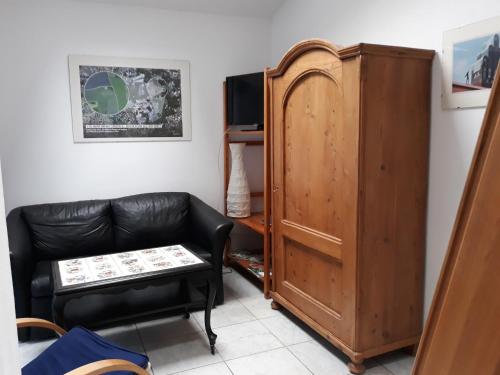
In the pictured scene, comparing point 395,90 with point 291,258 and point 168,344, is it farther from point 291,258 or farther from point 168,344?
point 168,344

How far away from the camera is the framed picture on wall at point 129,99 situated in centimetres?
347

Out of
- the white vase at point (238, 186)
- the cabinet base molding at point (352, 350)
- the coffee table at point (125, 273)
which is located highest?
the white vase at point (238, 186)

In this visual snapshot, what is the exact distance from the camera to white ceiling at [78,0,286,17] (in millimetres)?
3549

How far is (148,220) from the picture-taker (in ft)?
11.3

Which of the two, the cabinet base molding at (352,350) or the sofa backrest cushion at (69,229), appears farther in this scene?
the sofa backrest cushion at (69,229)

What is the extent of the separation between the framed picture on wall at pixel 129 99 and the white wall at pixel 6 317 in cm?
317

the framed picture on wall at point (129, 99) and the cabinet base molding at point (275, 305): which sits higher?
the framed picture on wall at point (129, 99)

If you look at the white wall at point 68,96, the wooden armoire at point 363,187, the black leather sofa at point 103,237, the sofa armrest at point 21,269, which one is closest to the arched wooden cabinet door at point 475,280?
the wooden armoire at point 363,187

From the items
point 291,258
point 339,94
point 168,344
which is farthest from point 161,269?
point 339,94

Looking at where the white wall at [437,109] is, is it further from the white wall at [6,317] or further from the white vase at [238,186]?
the white wall at [6,317]

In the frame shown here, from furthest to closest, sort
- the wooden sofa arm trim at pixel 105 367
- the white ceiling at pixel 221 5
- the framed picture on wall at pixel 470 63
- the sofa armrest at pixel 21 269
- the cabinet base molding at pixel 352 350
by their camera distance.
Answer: the white ceiling at pixel 221 5 < the sofa armrest at pixel 21 269 < the cabinet base molding at pixel 352 350 < the framed picture on wall at pixel 470 63 < the wooden sofa arm trim at pixel 105 367

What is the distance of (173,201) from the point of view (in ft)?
11.8

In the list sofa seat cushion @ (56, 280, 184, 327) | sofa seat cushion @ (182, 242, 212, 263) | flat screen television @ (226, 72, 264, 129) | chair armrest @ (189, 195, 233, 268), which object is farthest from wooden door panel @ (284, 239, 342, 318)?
flat screen television @ (226, 72, 264, 129)

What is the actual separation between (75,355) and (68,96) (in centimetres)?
232
